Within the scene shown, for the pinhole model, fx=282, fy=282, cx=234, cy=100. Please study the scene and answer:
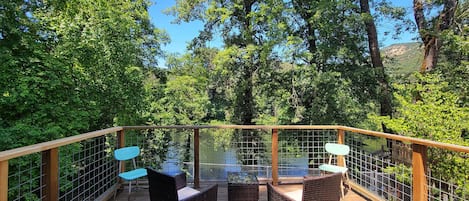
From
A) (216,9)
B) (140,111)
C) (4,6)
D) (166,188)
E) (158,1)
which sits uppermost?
(158,1)

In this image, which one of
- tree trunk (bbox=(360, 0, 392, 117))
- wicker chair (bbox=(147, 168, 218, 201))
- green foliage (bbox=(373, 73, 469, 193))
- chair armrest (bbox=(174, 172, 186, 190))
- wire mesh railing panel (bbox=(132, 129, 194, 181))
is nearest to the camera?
wicker chair (bbox=(147, 168, 218, 201))

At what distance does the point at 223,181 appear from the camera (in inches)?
174

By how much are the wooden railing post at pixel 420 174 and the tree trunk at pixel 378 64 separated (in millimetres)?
5932

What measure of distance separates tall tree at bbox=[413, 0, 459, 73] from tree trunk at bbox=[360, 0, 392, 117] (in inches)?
39.2

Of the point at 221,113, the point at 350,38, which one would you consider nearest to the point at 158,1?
the point at 221,113

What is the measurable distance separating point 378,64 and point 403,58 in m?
1.42

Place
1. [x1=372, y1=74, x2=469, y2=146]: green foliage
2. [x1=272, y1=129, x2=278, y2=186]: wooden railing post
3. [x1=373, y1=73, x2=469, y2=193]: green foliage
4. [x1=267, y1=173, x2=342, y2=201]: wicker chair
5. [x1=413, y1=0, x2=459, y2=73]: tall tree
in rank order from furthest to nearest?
[x1=413, y1=0, x2=459, y2=73]: tall tree, [x1=372, y1=74, x2=469, y2=146]: green foliage, [x1=373, y1=73, x2=469, y2=193]: green foliage, [x1=272, y1=129, x2=278, y2=186]: wooden railing post, [x1=267, y1=173, x2=342, y2=201]: wicker chair

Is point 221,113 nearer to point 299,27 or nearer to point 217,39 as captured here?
point 217,39

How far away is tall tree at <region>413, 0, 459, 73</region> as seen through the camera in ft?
23.6

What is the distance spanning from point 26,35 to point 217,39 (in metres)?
6.26

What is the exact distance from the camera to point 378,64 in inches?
328

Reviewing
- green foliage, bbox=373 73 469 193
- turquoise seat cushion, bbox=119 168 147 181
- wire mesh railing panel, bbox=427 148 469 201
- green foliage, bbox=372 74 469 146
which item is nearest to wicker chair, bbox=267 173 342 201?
turquoise seat cushion, bbox=119 168 147 181

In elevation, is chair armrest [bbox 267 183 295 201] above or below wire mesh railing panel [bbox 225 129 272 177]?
above

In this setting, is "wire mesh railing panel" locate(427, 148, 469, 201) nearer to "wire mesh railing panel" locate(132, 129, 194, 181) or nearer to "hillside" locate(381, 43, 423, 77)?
"hillside" locate(381, 43, 423, 77)
